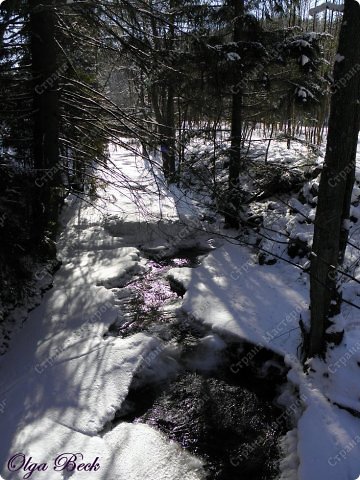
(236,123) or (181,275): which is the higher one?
(236,123)

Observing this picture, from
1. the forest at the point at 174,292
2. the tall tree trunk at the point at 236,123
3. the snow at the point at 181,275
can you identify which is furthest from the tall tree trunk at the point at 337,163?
the tall tree trunk at the point at 236,123

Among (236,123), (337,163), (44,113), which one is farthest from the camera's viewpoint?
(236,123)

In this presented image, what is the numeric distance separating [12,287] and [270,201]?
7151 mm

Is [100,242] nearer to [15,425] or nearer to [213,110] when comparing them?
[213,110]

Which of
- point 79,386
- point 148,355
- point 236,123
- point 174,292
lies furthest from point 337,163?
point 236,123

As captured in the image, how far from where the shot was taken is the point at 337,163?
381cm

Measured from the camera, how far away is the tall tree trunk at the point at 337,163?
11.5ft

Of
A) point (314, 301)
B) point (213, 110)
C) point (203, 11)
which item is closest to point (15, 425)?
point (314, 301)

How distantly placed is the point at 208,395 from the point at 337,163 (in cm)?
307

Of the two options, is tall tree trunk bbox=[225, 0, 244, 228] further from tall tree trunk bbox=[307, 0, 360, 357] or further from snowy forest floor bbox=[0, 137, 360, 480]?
tall tree trunk bbox=[307, 0, 360, 357]

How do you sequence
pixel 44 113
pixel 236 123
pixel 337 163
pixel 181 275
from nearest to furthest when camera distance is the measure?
pixel 337 163, pixel 44 113, pixel 181 275, pixel 236 123

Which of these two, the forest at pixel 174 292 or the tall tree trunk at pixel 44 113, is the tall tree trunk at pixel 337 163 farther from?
the tall tree trunk at pixel 44 113

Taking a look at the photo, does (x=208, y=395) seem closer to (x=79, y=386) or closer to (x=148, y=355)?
(x=148, y=355)

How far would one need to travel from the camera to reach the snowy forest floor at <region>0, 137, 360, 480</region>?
3.75 metres
